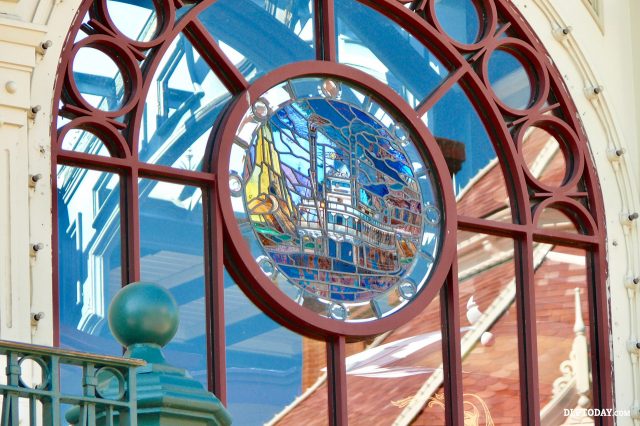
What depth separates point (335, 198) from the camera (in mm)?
8898

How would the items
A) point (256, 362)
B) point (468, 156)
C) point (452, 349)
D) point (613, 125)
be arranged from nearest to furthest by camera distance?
point (256, 362), point (452, 349), point (468, 156), point (613, 125)

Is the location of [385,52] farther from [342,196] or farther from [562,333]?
[562,333]

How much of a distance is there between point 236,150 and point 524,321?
1861mm

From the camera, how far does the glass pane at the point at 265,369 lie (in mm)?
8359

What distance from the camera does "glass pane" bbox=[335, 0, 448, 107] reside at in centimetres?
925

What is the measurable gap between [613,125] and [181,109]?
275 centimetres

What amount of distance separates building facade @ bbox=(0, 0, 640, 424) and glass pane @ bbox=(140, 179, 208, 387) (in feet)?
0.03

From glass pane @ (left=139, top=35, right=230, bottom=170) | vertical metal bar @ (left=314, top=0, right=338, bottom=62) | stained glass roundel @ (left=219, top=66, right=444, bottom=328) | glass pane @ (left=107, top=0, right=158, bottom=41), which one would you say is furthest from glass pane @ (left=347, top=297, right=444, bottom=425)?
glass pane @ (left=107, top=0, right=158, bottom=41)

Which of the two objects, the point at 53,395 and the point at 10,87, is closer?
the point at 53,395

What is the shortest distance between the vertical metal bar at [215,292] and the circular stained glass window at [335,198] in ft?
0.47

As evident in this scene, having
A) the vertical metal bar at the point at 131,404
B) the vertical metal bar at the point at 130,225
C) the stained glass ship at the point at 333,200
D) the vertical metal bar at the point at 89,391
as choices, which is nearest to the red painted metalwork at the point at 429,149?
the vertical metal bar at the point at 130,225

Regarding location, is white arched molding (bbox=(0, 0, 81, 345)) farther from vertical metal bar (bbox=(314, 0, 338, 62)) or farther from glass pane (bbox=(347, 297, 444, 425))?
glass pane (bbox=(347, 297, 444, 425))

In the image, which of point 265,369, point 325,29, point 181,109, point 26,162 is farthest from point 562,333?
point 26,162

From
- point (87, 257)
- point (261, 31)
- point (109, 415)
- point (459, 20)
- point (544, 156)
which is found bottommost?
point (109, 415)
